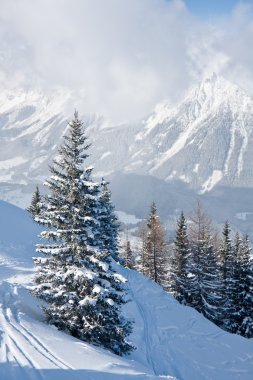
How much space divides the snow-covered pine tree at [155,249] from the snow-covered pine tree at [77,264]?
89.0 ft

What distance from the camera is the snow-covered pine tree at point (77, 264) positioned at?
16891mm

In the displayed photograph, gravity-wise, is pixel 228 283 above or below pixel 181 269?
below

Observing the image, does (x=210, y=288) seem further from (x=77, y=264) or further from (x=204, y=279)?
(x=77, y=264)

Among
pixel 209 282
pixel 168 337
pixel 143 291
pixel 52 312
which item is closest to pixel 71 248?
pixel 52 312

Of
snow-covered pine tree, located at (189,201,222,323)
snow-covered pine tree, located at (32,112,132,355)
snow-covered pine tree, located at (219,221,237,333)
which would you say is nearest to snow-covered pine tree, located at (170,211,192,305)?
snow-covered pine tree, located at (189,201,222,323)

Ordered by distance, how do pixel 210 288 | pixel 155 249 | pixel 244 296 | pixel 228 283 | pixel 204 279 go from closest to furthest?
1. pixel 244 296
2. pixel 228 283
3. pixel 210 288
4. pixel 204 279
5. pixel 155 249

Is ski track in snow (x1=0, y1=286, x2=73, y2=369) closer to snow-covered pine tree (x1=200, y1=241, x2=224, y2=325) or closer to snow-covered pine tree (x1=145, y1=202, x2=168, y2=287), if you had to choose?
snow-covered pine tree (x1=200, y1=241, x2=224, y2=325)

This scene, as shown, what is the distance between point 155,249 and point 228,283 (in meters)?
8.59

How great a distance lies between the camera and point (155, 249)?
1774 inches

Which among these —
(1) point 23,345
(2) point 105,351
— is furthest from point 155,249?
(1) point 23,345

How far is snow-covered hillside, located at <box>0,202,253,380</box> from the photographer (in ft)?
41.5

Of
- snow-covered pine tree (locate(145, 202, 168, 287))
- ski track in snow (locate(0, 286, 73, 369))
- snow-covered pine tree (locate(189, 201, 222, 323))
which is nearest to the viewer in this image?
ski track in snow (locate(0, 286, 73, 369))

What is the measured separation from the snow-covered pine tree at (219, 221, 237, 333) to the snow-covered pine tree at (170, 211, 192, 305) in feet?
11.1

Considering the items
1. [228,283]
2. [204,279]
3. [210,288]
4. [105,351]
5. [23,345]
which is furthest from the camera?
[204,279]
